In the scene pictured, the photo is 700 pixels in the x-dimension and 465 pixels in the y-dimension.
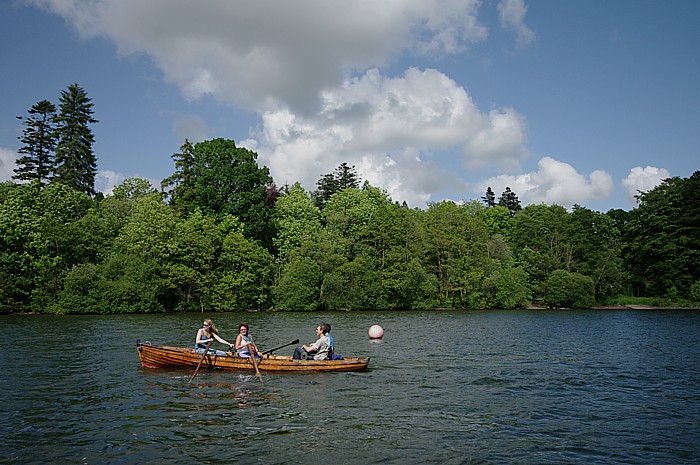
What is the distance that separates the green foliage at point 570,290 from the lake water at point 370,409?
4781 centimetres

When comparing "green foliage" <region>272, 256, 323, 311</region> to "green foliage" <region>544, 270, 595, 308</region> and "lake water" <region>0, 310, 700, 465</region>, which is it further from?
"lake water" <region>0, 310, 700, 465</region>

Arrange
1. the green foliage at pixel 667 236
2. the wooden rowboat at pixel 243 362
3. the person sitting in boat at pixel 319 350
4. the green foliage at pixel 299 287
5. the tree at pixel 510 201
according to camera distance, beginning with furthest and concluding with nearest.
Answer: the tree at pixel 510 201 < the green foliage at pixel 667 236 < the green foliage at pixel 299 287 < the person sitting in boat at pixel 319 350 < the wooden rowboat at pixel 243 362

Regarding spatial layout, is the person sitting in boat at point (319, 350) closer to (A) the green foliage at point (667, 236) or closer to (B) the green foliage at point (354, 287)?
(B) the green foliage at point (354, 287)

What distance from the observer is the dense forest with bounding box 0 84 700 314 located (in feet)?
195

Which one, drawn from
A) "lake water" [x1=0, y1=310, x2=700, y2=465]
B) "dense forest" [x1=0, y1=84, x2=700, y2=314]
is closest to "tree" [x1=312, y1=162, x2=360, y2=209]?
"dense forest" [x1=0, y1=84, x2=700, y2=314]

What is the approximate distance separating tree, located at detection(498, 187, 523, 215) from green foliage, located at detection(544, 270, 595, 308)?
57.2 m

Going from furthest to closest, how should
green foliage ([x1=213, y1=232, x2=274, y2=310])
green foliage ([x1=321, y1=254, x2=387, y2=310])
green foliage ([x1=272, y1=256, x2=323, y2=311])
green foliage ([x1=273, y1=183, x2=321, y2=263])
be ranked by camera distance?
1. green foliage ([x1=273, y1=183, x2=321, y2=263])
2. green foliage ([x1=321, y1=254, x2=387, y2=310])
3. green foliage ([x1=272, y1=256, x2=323, y2=311])
4. green foliage ([x1=213, y1=232, x2=274, y2=310])

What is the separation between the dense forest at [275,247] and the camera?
59.6 m

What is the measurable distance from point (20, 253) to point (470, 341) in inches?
1965

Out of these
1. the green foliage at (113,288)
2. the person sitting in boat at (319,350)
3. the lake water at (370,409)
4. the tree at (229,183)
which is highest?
the tree at (229,183)

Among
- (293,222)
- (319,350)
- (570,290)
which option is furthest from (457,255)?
(319,350)

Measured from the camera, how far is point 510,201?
439 feet

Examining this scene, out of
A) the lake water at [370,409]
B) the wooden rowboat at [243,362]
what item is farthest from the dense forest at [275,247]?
the wooden rowboat at [243,362]

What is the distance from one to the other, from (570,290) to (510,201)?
60.2 metres
